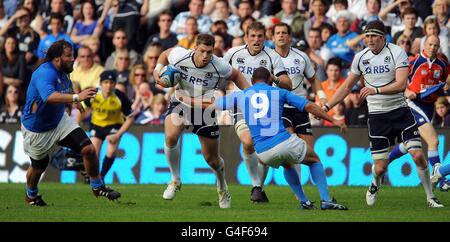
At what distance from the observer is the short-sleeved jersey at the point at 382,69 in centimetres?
1692

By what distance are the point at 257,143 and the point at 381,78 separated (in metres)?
2.67

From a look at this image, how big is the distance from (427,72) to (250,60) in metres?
3.31

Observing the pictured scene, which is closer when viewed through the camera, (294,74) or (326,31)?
(294,74)

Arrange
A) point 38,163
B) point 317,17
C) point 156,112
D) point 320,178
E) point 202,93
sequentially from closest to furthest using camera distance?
point 320,178 < point 38,163 < point 202,93 < point 156,112 < point 317,17

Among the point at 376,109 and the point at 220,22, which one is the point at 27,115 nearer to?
the point at 376,109

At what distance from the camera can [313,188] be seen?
2161 centimetres

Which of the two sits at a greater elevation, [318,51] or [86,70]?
[318,51]

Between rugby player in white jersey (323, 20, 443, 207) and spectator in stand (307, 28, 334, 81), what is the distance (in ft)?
24.5

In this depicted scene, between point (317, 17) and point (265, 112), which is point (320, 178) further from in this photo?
point (317, 17)

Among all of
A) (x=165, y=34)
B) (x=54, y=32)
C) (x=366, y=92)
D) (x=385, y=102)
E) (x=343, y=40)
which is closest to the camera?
(x=366, y=92)

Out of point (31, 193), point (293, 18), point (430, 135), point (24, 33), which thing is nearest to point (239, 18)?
point (293, 18)

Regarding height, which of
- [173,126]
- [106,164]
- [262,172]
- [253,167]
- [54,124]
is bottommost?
[106,164]

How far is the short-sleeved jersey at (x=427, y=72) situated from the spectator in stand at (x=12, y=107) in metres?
10.5

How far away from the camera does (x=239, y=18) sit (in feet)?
87.2
